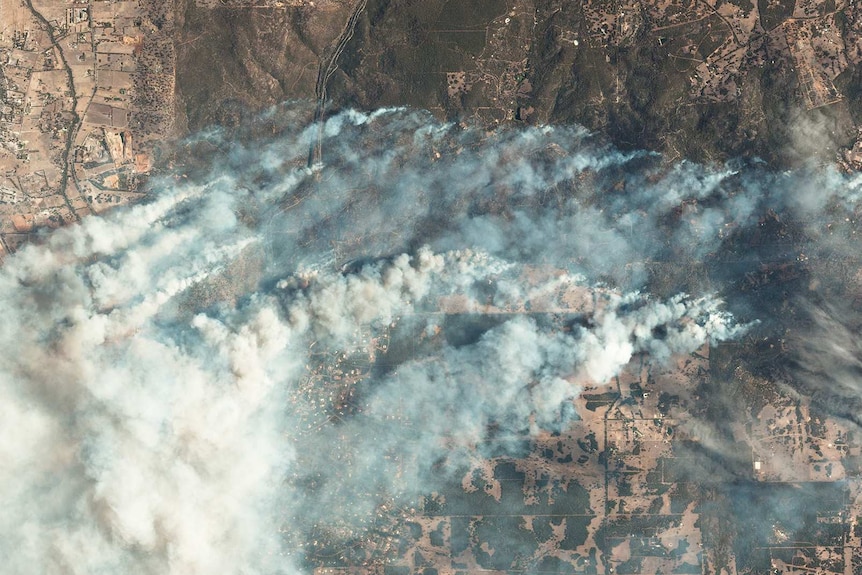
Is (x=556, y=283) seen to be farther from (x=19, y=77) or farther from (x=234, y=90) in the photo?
(x=19, y=77)

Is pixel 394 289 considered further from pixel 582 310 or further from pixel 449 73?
pixel 449 73

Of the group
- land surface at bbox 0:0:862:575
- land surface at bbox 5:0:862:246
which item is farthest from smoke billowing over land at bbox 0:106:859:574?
land surface at bbox 5:0:862:246

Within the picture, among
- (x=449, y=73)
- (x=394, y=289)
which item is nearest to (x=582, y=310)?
(x=394, y=289)

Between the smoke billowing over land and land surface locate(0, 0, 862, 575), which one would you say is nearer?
the smoke billowing over land

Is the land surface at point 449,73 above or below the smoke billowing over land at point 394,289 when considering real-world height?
above

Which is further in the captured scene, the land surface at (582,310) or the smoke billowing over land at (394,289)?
the land surface at (582,310)

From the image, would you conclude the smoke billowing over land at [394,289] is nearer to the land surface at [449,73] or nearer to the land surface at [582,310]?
the land surface at [582,310]

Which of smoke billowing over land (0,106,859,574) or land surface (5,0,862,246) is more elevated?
land surface (5,0,862,246)

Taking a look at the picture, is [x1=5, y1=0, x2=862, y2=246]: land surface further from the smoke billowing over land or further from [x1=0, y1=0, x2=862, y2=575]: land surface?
the smoke billowing over land

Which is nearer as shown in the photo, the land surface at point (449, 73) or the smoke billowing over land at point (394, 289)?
the smoke billowing over land at point (394, 289)

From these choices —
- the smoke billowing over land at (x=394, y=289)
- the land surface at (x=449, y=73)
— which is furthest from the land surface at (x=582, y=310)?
the smoke billowing over land at (x=394, y=289)
